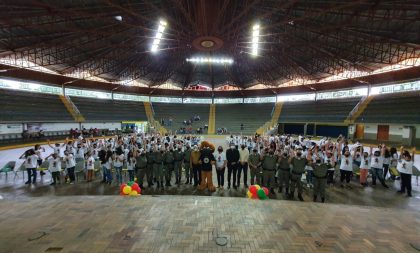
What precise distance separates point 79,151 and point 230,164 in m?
9.53

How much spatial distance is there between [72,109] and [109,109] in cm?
563

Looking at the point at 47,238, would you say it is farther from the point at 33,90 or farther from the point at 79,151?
the point at 33,90

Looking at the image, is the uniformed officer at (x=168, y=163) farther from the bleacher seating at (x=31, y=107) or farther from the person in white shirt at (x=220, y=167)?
the bleacher seating at (x=31, y=107)

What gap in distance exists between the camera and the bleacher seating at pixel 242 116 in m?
37.5

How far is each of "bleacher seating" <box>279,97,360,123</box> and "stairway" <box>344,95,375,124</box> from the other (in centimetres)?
57

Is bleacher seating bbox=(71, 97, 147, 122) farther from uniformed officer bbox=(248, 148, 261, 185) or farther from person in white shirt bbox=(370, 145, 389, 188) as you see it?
person in white shirt bbox=(370, 145, 389, 188)

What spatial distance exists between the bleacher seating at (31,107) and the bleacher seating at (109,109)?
275cm

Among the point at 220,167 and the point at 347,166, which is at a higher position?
the point at 347,166

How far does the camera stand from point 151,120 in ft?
123

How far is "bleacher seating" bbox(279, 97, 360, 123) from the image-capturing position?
29.9 meters

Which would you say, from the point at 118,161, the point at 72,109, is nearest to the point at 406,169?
the point at 118,161

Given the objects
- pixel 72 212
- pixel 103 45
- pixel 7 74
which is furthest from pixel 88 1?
pixel 7 74

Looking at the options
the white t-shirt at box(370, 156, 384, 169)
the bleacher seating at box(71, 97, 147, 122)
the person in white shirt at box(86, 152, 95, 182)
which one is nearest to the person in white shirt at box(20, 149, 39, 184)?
the person in white shirt at box(86, 152, 95, 182)

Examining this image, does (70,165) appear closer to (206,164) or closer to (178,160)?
(178,160)
